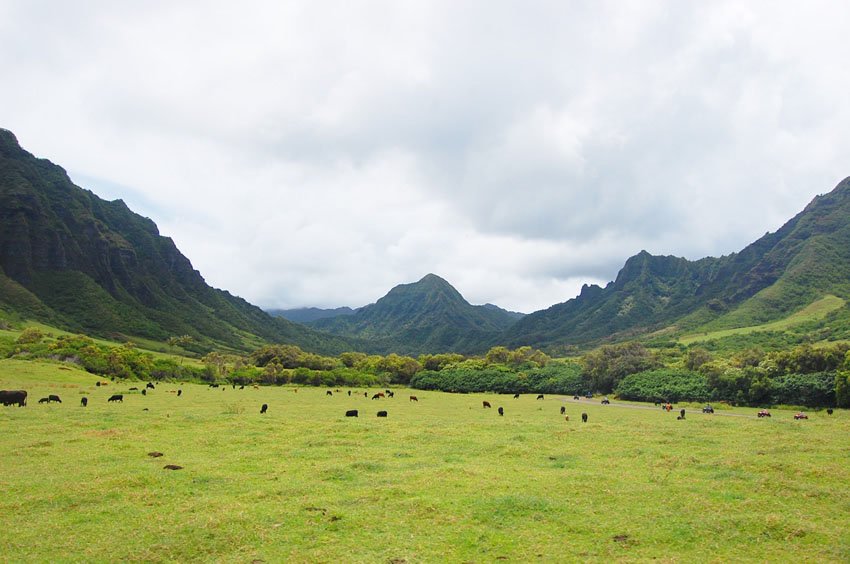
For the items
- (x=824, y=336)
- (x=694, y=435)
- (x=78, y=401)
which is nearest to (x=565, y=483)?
(x=694, y=435)

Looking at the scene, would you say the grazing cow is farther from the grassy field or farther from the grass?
the grass

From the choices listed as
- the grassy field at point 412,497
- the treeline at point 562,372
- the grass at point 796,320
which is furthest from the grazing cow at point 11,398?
the grass at point 796,320

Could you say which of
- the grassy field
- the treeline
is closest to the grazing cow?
the grassy field

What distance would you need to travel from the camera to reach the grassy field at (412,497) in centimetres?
1260

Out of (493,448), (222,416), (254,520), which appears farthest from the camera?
Result: (222,416)

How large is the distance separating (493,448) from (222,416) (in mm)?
22717

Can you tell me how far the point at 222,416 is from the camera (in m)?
37.9

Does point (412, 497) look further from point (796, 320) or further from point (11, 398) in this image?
point (796, 320)

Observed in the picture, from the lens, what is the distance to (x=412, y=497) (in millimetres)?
16703

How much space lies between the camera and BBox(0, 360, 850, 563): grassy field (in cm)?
1260

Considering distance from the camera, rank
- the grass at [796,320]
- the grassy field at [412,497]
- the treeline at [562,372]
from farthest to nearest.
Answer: the grass at [796,320], the treeline at [562,372], the grassy field at [412,497]

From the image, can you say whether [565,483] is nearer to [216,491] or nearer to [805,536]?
[805,536]

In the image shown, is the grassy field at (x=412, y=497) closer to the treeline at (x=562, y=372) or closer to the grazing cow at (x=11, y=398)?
the grazing cow at (x=11, y=398)

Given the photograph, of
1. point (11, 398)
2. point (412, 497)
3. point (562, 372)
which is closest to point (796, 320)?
point (562, 372)
